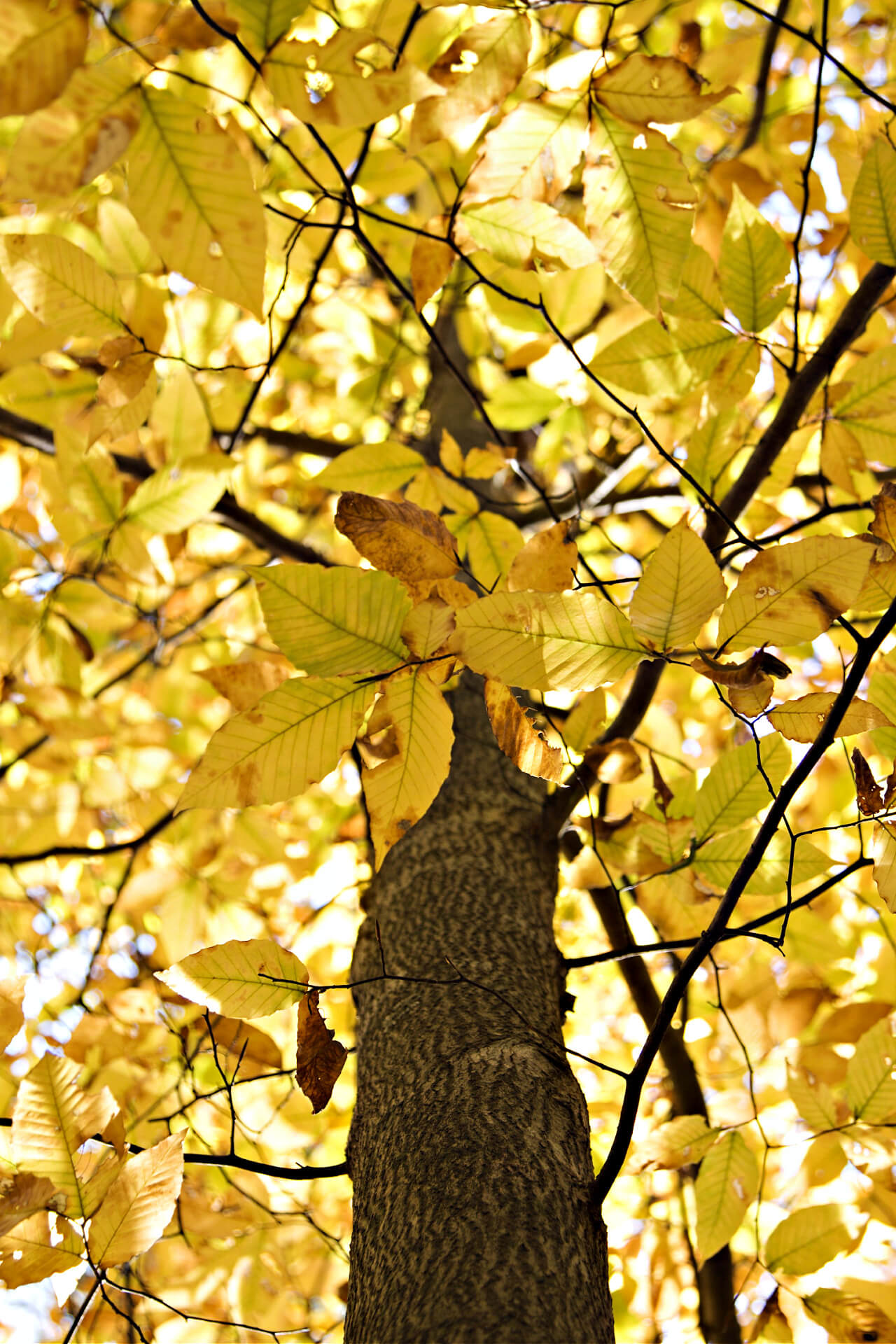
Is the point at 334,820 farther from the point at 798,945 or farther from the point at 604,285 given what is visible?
the point at 604,285

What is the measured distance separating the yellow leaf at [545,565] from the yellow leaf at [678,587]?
0.44 ft

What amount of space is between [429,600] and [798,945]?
1107 millimetres

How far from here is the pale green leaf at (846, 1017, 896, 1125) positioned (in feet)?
3.17

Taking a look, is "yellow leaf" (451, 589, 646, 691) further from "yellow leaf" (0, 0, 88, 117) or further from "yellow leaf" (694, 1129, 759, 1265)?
"yellow leaf" (694, 1129, 759, 1265)

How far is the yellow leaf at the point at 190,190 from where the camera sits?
2.07ft

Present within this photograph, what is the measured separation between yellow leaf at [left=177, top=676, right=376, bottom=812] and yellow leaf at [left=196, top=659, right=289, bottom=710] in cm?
27

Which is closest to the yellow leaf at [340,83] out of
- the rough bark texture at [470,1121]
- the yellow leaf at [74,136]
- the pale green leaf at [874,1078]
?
the yellow leaf at [74,136]

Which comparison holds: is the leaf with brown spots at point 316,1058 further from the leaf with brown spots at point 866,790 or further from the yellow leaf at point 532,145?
the yellow leaf at point 532,145

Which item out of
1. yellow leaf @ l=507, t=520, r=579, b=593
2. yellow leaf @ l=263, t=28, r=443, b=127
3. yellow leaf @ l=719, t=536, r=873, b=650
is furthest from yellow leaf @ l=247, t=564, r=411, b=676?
yellow leaf @ l=263, t=28, r=443, b=127

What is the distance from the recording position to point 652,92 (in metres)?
0.74

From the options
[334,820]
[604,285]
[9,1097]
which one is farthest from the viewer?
[334,820]

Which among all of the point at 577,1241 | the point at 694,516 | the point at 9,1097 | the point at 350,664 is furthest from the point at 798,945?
the point at 9,1097

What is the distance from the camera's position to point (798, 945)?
1.41m

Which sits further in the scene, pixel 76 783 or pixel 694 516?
pixel 76 783
